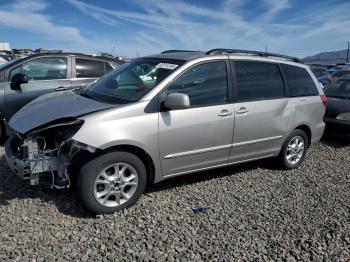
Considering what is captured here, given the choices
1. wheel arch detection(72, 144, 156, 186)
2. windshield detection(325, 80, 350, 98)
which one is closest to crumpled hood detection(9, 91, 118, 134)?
wheel arch detection(72, 144, 156, 186)

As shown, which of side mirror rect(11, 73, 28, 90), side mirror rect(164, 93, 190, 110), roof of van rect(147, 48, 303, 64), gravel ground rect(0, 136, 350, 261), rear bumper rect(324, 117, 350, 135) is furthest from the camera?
rear bumper rect(324, 117, 350, 135)

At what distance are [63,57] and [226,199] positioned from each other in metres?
4.18

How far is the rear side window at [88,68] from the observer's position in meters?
6.66

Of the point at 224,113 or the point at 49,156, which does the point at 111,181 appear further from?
the point at 224,113

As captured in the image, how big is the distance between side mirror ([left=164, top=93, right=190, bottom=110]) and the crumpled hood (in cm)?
61

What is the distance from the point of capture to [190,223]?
366cm

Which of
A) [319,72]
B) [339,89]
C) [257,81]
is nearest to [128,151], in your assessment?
[257,81]

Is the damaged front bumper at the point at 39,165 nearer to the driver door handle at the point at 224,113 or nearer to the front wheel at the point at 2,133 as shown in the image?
the driver door handle at the point at 224,113

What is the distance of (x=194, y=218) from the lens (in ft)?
12.4

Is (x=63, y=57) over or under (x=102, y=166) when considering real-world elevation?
over

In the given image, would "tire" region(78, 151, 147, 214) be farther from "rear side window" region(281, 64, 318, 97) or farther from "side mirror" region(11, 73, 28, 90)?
"side mirror" region(11, 73, 28, 90)

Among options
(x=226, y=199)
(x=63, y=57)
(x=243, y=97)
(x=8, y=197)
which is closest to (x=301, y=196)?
(x=226, y=199)

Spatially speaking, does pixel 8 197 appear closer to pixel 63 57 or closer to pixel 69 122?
pixel 69 122

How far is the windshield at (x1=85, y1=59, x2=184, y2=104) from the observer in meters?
3.99
